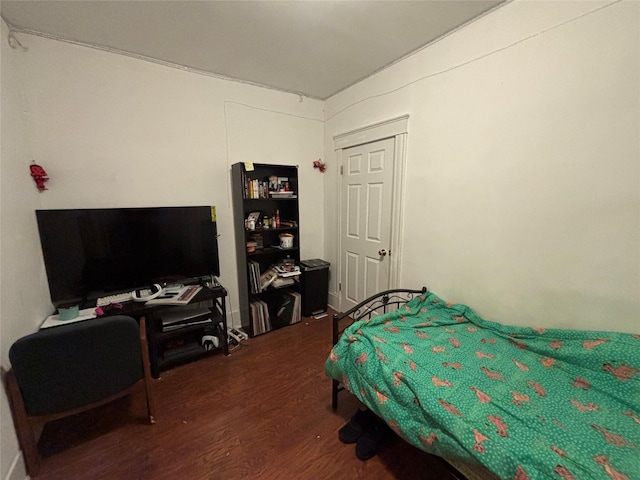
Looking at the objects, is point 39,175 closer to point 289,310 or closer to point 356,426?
point 289,310

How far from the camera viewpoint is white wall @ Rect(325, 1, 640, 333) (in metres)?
1.32

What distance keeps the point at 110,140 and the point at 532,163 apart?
10.2ft

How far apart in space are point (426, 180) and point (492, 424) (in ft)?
5.57

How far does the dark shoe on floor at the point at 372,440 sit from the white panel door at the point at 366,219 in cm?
129

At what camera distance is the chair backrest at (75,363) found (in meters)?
1.26

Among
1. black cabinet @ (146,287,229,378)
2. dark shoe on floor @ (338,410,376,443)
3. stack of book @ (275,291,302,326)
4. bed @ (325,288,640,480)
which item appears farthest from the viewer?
stack of book @ (275,291,302,326)

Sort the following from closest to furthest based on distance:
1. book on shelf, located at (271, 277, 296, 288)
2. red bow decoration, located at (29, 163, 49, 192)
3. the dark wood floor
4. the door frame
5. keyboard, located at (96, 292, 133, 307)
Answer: the dark wood floor → red bow decoration, located at (29, 163, 49, 192) → keyboard, located at (96, 292, 133, 307) → the door frame → book on shelf, located at (271, 277, 296, 288)

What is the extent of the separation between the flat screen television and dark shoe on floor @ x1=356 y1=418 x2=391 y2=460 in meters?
1.80

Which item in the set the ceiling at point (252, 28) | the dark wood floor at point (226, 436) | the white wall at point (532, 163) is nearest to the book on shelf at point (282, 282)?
the dark wood floor at point (226, 436)

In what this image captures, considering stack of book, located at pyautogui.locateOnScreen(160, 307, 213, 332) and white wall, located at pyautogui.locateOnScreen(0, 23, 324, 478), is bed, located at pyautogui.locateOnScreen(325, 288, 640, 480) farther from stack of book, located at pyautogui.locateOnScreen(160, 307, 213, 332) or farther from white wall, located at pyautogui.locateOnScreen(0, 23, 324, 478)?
white wall, located at pyautogui.locateOnScreen(0, 23, 324, 478)

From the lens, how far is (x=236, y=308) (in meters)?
2.89

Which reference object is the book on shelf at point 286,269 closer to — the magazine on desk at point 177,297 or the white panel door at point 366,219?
the white panel door at point 366,219

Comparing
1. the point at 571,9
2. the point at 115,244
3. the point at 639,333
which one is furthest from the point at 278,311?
the point at 571,9

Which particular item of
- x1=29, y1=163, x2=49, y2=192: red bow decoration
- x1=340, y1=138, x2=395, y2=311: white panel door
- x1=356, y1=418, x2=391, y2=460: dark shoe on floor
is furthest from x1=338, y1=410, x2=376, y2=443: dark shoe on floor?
x1=29, y1=163, x2=49, y2=192: red bow decoration
